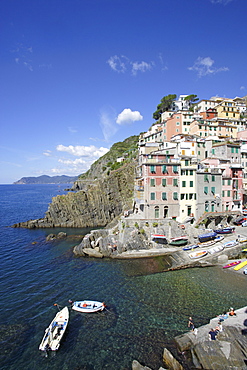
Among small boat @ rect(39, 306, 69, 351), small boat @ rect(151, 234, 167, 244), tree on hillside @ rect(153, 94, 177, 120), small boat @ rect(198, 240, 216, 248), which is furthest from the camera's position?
tree on hillside @ rect(153, 94, 177, 120)

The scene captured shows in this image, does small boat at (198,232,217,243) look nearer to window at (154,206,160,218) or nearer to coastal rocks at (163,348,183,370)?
window at (154,206,160,218)

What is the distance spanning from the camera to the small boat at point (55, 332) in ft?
57.7

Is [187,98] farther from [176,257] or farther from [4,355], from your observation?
[4,355]

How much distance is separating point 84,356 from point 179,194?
99.8ft

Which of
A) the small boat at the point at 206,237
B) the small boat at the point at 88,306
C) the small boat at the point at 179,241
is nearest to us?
the small boat at the point at 88,306

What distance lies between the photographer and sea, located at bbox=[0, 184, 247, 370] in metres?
17.0

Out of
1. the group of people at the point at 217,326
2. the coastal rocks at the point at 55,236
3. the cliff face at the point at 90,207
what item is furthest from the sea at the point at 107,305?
the cliff face at the point at 90,207

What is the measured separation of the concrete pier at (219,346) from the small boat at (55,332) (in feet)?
33.4

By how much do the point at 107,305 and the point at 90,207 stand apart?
42225 mm

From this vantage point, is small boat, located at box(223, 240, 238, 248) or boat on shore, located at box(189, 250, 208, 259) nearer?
boat on shore, located at box(189, 250, 208, 259)

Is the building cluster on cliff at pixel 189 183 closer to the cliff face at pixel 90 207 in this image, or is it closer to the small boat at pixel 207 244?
the small boat at pixel 207 244

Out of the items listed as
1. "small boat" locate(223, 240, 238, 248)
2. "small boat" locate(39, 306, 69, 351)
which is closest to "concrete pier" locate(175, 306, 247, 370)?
"small boat" locate(39, 306, 69, 351)

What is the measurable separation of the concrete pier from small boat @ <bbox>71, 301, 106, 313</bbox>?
8316 mm

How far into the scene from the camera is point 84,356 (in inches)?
663
